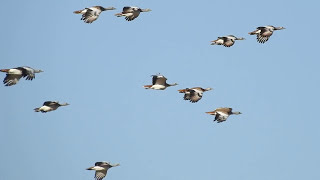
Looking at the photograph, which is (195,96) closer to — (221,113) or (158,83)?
(158,83)

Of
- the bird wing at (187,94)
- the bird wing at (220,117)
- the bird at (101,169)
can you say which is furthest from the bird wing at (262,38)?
the bird at (101,169)

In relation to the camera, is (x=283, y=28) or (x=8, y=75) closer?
(x=8, y=75)

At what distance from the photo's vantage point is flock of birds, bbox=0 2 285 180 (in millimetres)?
115750

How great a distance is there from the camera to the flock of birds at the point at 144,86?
380 ft

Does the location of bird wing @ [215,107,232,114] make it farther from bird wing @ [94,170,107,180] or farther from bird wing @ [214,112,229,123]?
bird wing @ [94,170,107,180]

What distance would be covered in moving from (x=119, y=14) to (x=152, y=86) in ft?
25.1

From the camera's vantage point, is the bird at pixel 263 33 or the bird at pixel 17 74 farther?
the bird at pixel 263 33

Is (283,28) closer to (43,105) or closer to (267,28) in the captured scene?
(267,28)

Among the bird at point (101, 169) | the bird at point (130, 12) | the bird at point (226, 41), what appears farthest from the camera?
the bird at point (130, 12)

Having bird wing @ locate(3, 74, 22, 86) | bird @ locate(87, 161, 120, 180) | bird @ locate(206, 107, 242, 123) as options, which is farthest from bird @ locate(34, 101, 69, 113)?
bird @ locate(206, 107, 242, 123)

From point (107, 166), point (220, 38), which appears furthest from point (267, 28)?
point (107, 166)

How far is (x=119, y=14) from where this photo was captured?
122 m

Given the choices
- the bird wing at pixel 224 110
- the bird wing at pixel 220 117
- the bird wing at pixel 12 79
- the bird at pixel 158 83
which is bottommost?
the bird wing at pixel 220 117

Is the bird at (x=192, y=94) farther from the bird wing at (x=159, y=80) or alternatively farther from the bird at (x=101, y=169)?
the bird at (x=101, y=169)
